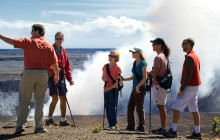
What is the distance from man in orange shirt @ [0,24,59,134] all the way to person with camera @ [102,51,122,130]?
72.9 inches

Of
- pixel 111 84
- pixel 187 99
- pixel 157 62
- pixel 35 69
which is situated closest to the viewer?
pixel 35 69

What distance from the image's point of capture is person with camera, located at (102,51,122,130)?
7.89 meters

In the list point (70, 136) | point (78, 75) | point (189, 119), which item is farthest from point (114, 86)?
point (78, 75)

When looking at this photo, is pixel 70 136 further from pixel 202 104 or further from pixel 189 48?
pixel 202 104

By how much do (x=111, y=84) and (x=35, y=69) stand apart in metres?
2.38

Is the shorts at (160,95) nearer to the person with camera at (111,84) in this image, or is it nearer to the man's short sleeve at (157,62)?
the man's short sleeve at (157,62)

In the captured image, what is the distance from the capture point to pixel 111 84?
799 centimetres

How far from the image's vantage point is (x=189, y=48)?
6652 millimetres

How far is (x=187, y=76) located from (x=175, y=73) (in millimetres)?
60082

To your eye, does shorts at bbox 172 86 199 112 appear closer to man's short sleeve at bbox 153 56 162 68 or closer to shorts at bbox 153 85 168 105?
shorts at bbox 153 85 168 105

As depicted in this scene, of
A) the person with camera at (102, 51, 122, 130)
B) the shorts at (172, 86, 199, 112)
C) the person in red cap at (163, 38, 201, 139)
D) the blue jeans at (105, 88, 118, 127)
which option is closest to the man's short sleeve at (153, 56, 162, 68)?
the person in red cap at (163, 38, 201, 139)

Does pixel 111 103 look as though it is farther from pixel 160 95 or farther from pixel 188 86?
pixel 188 86

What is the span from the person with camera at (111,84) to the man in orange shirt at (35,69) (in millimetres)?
1851

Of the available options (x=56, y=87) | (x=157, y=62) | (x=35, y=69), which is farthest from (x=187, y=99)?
(x=56, y=87)
